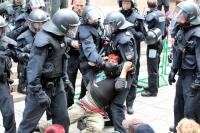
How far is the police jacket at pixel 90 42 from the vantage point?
229 inches

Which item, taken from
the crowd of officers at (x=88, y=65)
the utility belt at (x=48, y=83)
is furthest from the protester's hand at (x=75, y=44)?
the utility belt at (x=48, y=83)

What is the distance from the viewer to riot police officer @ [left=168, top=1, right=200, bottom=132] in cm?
537

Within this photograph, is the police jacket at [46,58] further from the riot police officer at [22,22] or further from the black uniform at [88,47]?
the riot police officer at [22,22]

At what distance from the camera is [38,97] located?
470cm

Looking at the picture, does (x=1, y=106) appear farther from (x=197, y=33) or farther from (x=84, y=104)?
(x=197, y=33)

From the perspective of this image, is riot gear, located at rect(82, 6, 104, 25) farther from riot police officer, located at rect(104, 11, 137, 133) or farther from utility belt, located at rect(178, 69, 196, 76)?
utility belt, located at rect(178, 69, 196, 76)

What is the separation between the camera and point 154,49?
8156 mm

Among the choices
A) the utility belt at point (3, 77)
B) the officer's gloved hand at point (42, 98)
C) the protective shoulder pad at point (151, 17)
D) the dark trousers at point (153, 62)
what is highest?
the protective shoulder pad at point (151, 17)

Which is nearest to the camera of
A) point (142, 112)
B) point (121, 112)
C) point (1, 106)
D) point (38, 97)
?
point (38, 97)

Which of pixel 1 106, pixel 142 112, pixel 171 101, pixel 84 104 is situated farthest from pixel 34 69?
pixel 171 101

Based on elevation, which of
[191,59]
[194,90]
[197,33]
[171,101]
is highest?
[197,33]

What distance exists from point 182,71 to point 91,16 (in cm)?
157

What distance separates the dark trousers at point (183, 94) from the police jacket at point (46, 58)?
1.72 metres

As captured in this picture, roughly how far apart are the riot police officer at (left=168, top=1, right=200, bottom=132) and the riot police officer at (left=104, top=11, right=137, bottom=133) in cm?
67
